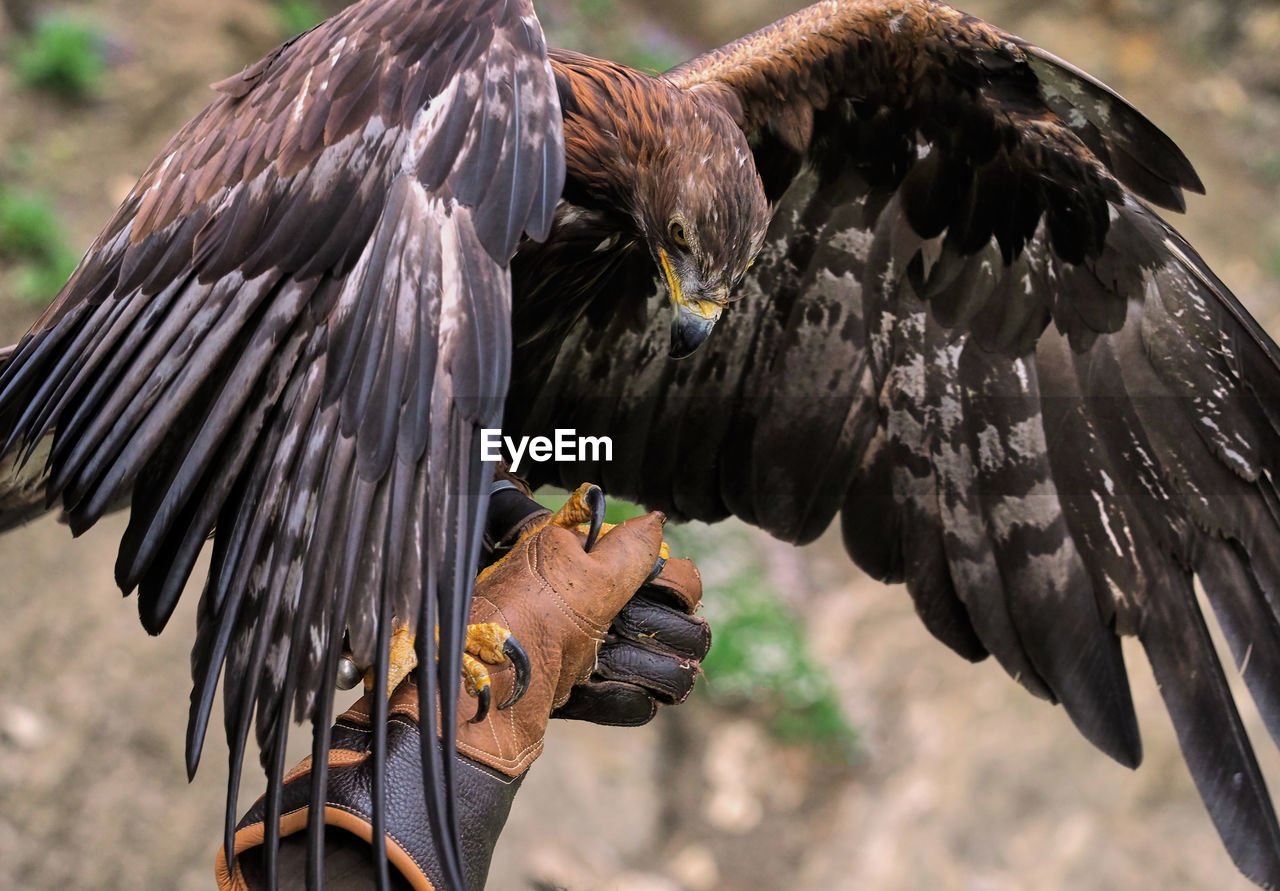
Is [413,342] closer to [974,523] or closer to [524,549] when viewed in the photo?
[524,549]

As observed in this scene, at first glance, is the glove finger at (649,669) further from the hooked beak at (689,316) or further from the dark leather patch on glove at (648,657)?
the hooked beak at (689,316)

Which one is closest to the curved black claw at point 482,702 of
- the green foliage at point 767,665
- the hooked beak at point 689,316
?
the hooked beak at point 689,316

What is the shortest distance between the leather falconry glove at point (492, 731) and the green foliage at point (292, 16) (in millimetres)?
5931

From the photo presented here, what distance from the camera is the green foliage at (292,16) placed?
7.88 meters

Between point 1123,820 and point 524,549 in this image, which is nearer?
point 524,549

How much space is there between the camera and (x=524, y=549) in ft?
9.14

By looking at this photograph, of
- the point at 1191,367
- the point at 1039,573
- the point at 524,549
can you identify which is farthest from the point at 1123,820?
the point at 524,549

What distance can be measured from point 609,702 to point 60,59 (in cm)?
593

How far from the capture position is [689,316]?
302cm

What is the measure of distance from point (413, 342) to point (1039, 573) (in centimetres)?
207

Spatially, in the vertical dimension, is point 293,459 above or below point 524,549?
above

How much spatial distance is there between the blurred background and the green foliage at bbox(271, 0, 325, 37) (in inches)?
0.8

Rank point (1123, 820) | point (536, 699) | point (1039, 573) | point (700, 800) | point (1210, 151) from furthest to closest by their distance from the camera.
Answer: point (1210, 151), point (700, 800), point (1123, 820), point (1039, 573), point (536, 699)

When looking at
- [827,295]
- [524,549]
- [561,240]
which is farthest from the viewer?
[827,295]
